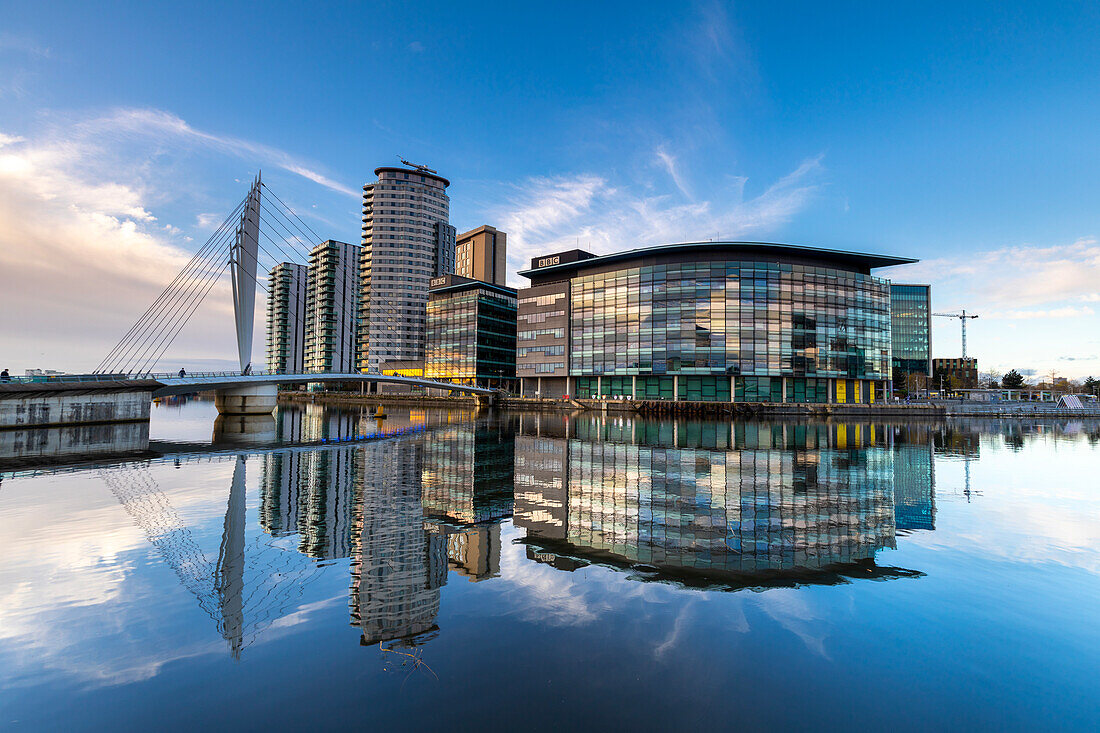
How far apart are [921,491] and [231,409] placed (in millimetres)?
81850

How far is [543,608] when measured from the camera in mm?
9086

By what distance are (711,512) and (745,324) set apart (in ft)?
290

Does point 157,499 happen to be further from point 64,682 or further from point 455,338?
point 455,338

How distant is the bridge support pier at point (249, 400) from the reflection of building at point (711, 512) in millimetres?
58785

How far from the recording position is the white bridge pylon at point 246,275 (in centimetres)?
5778

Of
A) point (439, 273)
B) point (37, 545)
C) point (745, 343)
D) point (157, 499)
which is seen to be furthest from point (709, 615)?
point (439, 273)

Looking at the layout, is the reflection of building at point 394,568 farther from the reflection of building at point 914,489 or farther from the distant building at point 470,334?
the distant building at point 470,334

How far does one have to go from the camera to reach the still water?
6.17 meters

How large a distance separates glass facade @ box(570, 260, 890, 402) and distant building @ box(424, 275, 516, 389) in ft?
172

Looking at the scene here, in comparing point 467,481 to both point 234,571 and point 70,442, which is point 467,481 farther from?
point 70,442

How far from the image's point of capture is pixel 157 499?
59.3 feet

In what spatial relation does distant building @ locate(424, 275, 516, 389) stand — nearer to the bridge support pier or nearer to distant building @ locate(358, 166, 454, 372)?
distant building @ locate(358, 166, 454, 372)

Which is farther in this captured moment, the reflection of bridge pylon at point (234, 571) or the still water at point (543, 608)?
the reflection of bridge pylon at point (234, 571)

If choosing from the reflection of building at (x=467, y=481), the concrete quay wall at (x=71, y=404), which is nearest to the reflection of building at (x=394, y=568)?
the reflection of building at (x=467, y=481)
